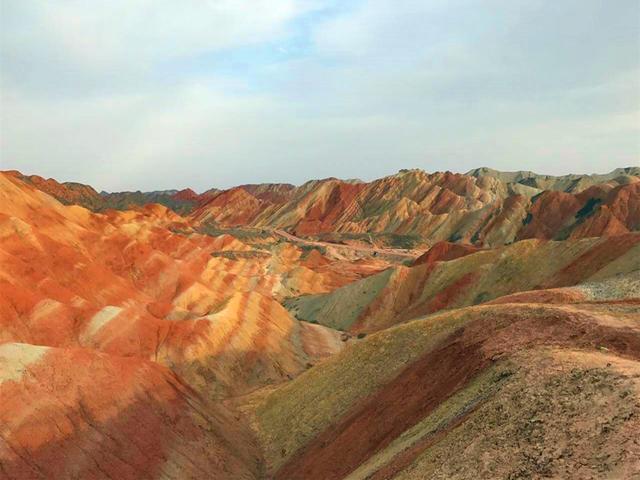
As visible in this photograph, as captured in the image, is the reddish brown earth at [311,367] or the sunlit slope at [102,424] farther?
the sunlit slope at [102,424]

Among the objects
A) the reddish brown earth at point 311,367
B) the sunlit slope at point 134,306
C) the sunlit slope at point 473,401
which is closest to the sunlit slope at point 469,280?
the reddish brown earth at point 311,367

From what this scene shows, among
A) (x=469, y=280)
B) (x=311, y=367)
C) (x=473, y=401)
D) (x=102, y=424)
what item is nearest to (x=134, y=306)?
(x=311, y=367)

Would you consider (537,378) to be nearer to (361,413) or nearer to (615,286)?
(361,413)

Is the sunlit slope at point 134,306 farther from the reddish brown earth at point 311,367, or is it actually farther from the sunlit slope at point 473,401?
the sunlit slope at point 473,401

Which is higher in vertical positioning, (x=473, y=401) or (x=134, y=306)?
(x=473, y=401)

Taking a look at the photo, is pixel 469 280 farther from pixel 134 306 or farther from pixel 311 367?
pixel 134 306

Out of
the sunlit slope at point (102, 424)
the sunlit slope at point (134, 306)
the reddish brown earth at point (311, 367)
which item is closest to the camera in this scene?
the reddish brown earth at point (311, 367)

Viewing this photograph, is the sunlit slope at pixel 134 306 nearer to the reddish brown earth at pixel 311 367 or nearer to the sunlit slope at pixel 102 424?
the reddish brown earth at pixel 311 367

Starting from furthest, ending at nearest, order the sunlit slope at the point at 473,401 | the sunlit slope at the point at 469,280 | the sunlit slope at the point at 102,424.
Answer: the sunlit slope at the point at 469,280 → the sunlit slope at the point at 102,424 → the sunlit slope at the point at 473,401

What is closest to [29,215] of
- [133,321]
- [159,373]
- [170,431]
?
[133,321]

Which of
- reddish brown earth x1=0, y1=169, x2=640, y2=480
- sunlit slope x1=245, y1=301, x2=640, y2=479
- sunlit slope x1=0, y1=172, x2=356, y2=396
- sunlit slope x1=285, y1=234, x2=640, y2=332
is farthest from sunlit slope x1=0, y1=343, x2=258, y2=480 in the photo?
sunlit slope x1=285, y1=234, x2=640, y2=332

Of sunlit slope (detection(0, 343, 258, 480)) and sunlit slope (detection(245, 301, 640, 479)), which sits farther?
sunlit slope (detection(0, 343, 258, 480))

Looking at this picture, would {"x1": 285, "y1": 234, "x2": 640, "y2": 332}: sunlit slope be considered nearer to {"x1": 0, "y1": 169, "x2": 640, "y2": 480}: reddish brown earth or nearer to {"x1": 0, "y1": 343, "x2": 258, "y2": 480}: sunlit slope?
{"x1": 0, "y1": 169, "x2": 640, "y2": 480}: reddish brown earth
